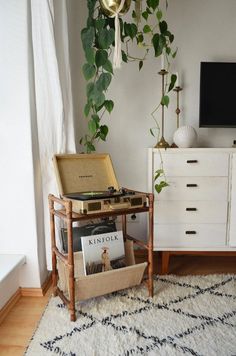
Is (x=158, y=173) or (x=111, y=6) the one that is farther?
(x=158, y=173)

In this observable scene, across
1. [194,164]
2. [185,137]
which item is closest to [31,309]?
[194,164]

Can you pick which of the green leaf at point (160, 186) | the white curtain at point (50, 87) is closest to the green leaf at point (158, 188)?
the green leaf at point (160, 186)

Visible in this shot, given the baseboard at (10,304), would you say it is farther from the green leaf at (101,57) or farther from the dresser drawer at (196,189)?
the green leaf at (101,57)

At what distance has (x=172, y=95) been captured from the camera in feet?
6.37

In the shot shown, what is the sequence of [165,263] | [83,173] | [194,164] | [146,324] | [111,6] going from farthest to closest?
[165,263] → [194,164] → [83,173] → [111,6] → [146,324]

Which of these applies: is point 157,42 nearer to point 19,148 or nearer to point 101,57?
point 101,57

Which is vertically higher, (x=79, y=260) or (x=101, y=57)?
(x=101, y=57)

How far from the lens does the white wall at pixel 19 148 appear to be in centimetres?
136

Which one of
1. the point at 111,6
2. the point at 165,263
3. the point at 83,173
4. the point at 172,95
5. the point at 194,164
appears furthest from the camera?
the point at 172,95

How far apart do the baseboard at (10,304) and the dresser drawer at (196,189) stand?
1.00 m

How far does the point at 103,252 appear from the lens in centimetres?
142

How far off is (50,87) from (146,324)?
132 centimetres

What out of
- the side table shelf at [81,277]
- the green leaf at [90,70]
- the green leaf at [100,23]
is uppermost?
the green leaf at [100,23]

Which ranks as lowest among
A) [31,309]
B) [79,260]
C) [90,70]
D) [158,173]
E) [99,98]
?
[31,309]
